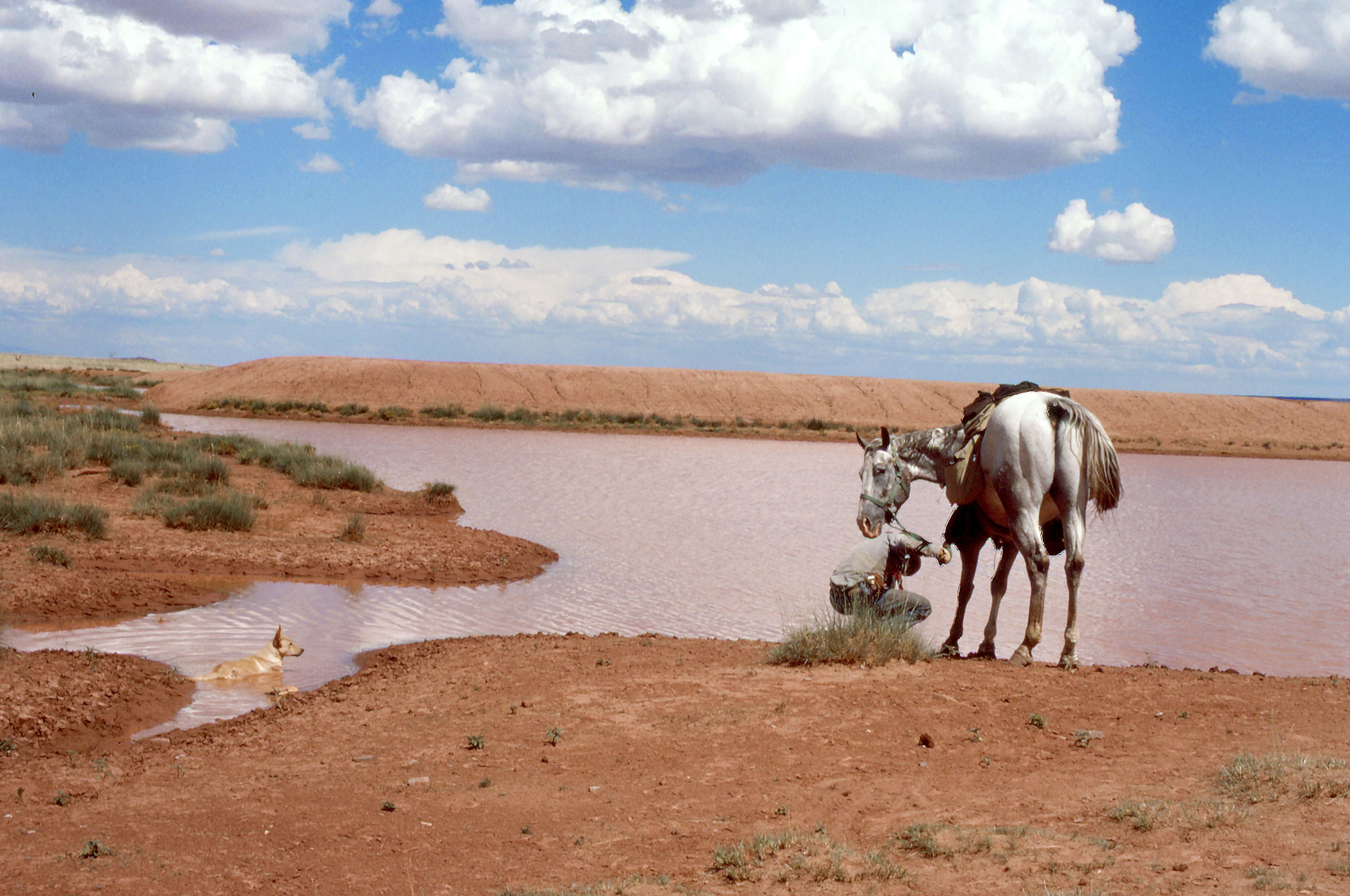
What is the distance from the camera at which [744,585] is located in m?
13.7

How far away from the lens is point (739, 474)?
28.9 meters

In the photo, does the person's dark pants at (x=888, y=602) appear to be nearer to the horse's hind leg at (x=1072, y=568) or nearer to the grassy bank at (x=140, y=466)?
the horse's hind leg at (x=1072, y=568)

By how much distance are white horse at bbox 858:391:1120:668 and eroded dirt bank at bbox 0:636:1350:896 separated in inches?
31.1

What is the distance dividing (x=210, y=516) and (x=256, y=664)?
7.05 metres

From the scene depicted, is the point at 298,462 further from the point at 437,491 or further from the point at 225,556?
the point at 225,556

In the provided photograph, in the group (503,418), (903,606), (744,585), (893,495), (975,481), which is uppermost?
(975,481)

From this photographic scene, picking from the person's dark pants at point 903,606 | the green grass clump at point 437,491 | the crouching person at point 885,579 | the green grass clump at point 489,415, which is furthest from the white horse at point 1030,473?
the green grass clump at point 489,415

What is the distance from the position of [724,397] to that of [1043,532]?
192 ft

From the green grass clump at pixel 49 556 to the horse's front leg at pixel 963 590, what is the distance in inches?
395

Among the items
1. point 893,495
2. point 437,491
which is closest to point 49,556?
point 437,491

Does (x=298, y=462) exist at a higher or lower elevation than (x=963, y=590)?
lower

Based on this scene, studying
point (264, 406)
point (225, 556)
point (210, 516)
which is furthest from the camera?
point (264, 406)

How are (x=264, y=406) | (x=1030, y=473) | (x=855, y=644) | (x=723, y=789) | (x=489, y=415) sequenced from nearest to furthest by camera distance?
(x=723, y=789)
(x=1030, y=473)
(x=855, y=644)
(x=264, y=406)
(x=489, y=415)

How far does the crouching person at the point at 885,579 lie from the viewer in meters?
8.53
